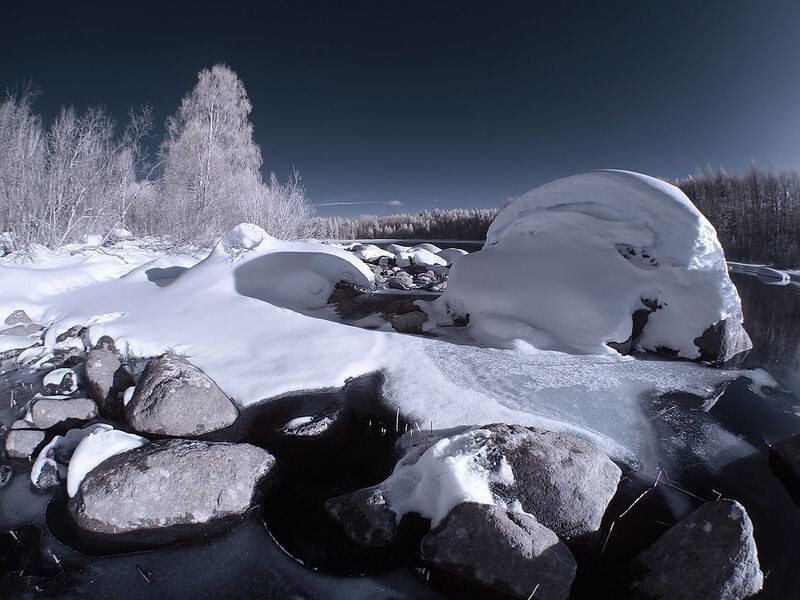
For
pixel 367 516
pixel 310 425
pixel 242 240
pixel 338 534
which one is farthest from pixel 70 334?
pixel 367 516

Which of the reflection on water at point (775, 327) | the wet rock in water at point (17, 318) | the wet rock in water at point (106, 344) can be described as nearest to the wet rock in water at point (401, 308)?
the wet rock in water at point (106, 344)

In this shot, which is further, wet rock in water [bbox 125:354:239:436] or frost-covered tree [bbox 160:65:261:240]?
frost-covered tree [bbox 160:65:261:240]

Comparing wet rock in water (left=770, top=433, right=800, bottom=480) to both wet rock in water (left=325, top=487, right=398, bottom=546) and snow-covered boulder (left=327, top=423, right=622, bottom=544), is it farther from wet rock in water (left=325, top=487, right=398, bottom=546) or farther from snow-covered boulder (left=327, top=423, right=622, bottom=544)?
wet rock in water (left=325, top=487, right=398, bottom=546)

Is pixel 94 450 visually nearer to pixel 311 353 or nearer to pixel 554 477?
pixel 311 353

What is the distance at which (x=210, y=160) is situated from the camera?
14.9m

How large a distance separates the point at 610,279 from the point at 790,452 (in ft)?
10.3

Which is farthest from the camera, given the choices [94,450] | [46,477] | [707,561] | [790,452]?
[790,452]

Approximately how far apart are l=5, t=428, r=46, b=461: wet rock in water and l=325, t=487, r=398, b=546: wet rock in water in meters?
2.68

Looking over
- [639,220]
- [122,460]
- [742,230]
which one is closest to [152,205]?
[122,460]

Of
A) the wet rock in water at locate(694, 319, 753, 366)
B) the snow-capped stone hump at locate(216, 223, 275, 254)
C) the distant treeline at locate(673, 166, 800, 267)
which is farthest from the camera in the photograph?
the distant treeline at locate(673, 166, 800, 267)

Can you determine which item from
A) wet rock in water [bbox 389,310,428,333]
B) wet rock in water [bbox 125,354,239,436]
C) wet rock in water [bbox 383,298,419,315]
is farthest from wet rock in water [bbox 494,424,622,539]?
wet rock in water [bbox 383,298,419,315]

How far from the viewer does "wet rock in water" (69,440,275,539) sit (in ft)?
7.29

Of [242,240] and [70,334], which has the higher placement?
[242,240]

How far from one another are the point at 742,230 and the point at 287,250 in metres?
29.3
